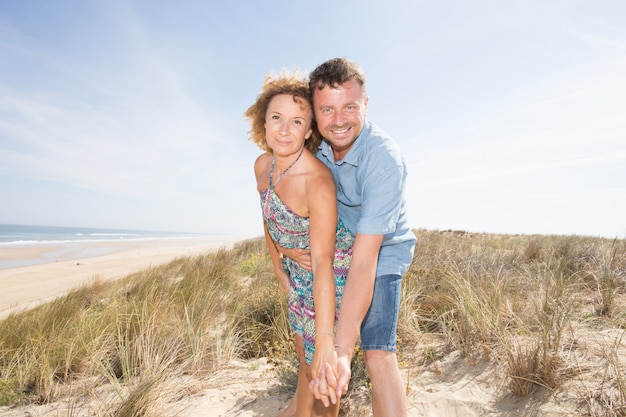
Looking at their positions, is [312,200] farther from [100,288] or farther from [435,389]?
[100,288]

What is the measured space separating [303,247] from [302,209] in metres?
0.26

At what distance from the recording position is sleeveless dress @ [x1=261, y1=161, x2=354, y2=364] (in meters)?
2.21

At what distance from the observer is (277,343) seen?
389cm

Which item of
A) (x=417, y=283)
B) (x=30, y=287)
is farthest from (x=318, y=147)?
(x=30, y=287)

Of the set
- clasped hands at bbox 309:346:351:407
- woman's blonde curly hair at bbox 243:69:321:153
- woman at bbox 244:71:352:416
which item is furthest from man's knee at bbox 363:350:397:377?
woman's blonde curly hair at bbox 243:69:321:153

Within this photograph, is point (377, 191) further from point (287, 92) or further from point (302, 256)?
point (287, 92)

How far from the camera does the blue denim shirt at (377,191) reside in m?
1.91

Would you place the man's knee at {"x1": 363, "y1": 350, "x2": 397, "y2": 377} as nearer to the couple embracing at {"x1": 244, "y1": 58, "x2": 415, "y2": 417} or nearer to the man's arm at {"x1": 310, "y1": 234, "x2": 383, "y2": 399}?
the couple embracing at {"x1": 244, "y1": 58, "x2": 415, "y2": 417}

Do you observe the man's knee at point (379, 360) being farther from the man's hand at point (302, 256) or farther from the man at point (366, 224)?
the man's hand at point (302, 256)

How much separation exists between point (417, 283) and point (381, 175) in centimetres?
358

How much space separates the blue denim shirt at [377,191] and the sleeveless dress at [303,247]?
0.51ft

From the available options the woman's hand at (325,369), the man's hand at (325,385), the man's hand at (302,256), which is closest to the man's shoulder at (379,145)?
the man's hand at (302,256)

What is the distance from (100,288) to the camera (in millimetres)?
7195

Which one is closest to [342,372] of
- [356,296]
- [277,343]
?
[356,296]
